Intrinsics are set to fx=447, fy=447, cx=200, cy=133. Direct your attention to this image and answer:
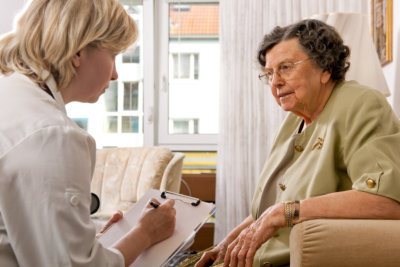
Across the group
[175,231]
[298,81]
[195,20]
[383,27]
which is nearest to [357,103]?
[298,81]

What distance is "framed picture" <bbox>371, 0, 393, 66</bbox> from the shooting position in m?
2.33

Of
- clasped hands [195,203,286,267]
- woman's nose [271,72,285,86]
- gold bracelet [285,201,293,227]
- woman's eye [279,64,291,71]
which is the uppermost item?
woman's eye [279,64,291,71]

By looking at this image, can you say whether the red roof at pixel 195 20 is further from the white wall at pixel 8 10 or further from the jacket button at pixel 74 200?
the jacket button at pixel 74 200

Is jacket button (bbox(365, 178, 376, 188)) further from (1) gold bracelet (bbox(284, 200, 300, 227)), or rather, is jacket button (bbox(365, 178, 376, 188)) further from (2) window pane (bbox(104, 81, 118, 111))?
(2) window pane (bbox(104, 81, 118, 111))

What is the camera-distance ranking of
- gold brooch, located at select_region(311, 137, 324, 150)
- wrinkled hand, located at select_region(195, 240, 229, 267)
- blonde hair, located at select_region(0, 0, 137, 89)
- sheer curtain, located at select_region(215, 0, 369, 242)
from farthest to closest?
1. sheer curtain, located at select_region(215, 0, 369, 242)
2. wrinkled hand, located at select_region(195, 240, 229, 267)
3. gold brooch, located at select_region(311, 137, 324, 150)
4. blonde hair, located at select_region(0, 0, 137, 89)

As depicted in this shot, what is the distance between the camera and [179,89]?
13.2ft

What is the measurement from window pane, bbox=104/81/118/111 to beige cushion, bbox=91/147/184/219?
Result: 83 cm

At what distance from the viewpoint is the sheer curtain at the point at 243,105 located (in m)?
3.60

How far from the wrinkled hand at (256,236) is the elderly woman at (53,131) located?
332 mm

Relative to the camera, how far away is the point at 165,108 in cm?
401

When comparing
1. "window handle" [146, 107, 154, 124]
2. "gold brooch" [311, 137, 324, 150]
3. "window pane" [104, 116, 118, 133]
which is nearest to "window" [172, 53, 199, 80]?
"window handle" [146, 107, 154, 124]

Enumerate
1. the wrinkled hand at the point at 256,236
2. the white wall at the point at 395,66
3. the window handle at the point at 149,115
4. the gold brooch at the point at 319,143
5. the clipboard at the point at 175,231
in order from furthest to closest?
the window handle at the point at 149,115 → the white wall at the point at 395,66 → the gold brooch at the point at 319,143 → the wrinkled hand at the point at 256,236 → the clipboard at the point at 175,231

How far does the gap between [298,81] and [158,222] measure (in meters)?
0.73

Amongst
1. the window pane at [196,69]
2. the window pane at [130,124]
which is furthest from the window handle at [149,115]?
the window pane at [196,69]
